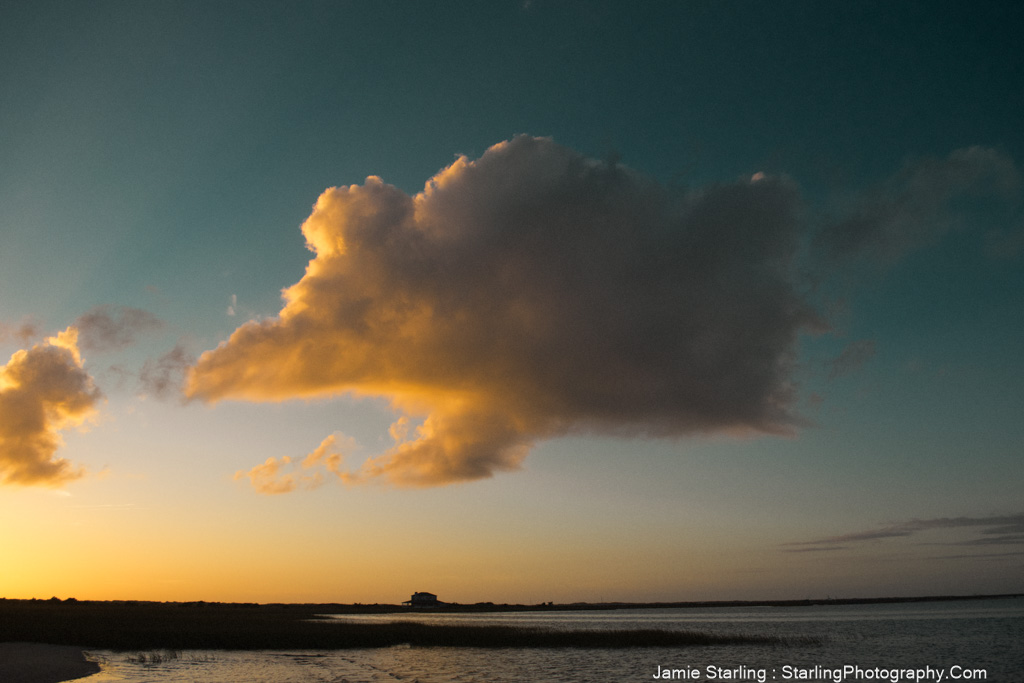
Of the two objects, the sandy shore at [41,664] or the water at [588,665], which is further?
the water at [588,665]

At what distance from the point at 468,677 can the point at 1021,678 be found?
127ft

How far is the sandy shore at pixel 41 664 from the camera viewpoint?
3941 centimetres

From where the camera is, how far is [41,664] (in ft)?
146

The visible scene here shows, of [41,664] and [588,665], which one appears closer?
[41,664]

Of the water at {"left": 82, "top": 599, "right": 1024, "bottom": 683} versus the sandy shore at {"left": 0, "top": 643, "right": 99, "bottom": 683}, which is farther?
the water at {"left": 82, "top": 599, "right": 1024, "bottom": 683}

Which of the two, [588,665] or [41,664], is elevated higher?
[41,664]

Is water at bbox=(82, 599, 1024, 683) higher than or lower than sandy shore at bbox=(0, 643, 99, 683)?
lower

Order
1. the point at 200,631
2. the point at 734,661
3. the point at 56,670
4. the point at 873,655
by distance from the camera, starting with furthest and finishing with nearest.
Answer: the point at 200,631 → the point at 873,655 → the point at 734,661 → the point at 56,670

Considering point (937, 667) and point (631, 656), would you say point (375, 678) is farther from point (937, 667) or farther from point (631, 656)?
point (937, 667)

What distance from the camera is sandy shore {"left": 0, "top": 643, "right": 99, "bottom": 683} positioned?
39.4 metres

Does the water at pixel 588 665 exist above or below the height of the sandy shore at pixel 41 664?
below

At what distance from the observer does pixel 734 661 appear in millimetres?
54219

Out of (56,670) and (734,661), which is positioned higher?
(56,670)

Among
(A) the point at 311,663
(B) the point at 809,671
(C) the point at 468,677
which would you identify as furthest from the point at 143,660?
(B) the point at 809,671
